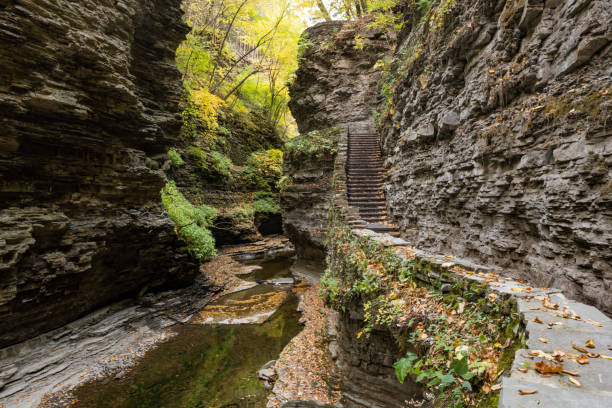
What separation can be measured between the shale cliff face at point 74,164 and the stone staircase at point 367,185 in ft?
24.6

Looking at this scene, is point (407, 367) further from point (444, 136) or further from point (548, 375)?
point (444, 136)

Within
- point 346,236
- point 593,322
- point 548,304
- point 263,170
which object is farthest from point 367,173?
point 263,170

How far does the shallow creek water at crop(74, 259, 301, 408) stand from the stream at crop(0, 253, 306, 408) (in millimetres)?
24

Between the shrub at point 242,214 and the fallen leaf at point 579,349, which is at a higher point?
the fallen leaf at point 579,349

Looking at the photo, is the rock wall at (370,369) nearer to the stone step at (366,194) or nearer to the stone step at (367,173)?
the stone step at (366,194)

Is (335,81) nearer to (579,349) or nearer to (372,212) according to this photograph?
(372,212)

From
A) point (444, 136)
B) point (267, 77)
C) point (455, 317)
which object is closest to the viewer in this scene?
point (455, 317)

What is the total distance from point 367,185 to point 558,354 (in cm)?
984

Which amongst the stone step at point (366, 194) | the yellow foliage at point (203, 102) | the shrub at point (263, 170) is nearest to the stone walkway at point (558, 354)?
the stone step at point (366, 194)

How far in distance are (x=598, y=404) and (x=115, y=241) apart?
10.6 metres

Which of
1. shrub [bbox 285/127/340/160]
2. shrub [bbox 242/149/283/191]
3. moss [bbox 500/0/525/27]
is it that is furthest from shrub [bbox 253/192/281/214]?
moss [bbox 500/0/525/27]

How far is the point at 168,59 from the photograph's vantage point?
34.7 feet

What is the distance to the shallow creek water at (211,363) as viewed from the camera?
5.99m

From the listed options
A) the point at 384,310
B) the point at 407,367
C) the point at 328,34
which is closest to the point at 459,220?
the point at 384,310
